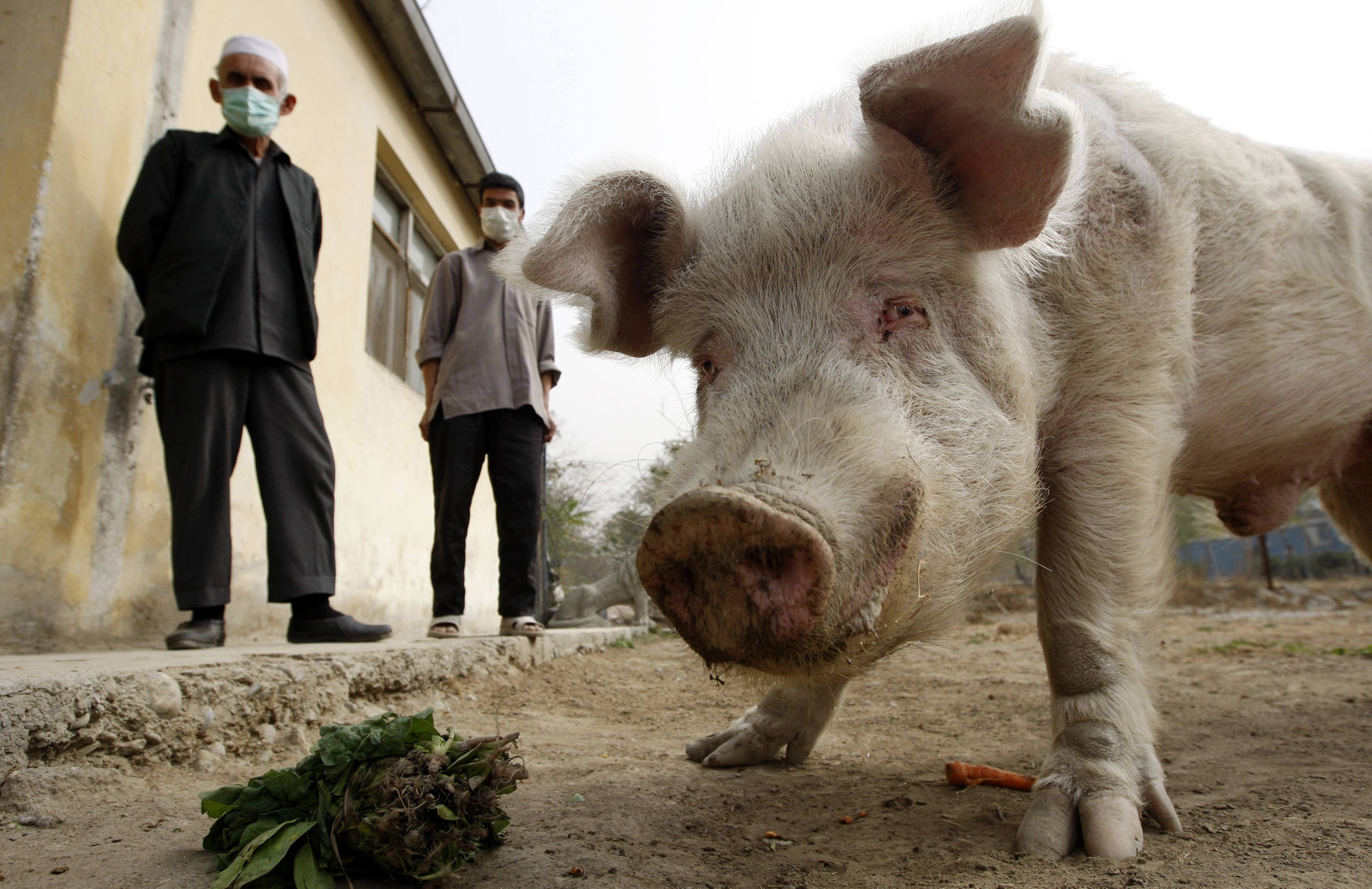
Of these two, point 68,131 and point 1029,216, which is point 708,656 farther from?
point 68,131

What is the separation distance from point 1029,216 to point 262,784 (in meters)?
2.10

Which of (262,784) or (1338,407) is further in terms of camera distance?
(1338,407)

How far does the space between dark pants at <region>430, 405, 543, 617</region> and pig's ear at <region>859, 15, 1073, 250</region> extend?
2.77 metres

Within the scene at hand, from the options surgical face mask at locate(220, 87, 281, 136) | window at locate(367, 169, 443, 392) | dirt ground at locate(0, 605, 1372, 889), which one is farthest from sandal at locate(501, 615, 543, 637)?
window at locate(367, 169, 443, 392)

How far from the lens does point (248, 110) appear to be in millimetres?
3562

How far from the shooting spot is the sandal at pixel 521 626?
463 cm

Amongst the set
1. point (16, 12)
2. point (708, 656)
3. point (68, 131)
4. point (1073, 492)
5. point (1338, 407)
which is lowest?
point (708, 656)

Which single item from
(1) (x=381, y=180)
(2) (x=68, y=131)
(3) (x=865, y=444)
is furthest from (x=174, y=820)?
(1) (x=381, y=180)

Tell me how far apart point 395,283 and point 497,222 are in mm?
3611

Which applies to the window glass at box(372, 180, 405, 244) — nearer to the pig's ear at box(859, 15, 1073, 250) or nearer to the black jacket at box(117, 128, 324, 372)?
the black jacket at box(117, 128, 324, 372)

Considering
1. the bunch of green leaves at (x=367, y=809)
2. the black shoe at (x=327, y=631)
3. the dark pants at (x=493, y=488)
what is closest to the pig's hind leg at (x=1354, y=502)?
the dark pants at (x=493, y=488)

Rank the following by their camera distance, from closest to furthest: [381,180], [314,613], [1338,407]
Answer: [1338,407]
[314,613]
[381,180]

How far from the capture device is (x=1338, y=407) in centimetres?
321

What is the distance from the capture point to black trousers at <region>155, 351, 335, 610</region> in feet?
10.0
